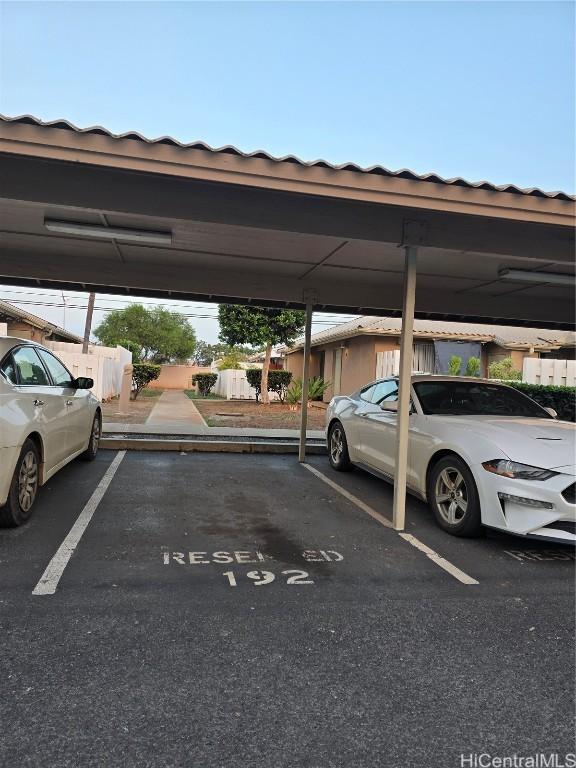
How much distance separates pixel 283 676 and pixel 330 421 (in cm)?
581

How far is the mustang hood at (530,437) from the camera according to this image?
4395mm

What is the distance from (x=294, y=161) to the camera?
4.17 metres

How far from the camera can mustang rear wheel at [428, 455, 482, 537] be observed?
186 inches

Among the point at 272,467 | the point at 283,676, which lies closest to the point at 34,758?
the point at 283,676

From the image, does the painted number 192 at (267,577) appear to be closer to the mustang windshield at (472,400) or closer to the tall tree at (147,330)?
the mustang windshield at (472,400)

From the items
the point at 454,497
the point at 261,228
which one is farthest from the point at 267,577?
the point at 261,228

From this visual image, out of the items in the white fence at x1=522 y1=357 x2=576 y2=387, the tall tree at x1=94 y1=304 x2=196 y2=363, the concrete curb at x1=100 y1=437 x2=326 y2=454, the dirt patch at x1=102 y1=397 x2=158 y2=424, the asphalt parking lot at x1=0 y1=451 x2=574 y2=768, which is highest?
the tall tree at x1=94 y1=304 x2=196 y2=363

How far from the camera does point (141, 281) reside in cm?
851

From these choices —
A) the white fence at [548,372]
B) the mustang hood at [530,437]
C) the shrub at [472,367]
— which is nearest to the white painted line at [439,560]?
the mustang hood at [530,437]

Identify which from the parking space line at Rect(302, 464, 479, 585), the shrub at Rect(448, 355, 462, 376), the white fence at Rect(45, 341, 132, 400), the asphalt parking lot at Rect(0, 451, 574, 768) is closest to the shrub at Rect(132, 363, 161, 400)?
the white fence at Rect(45, 341, 132, 400)

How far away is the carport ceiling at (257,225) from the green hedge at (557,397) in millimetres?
4901

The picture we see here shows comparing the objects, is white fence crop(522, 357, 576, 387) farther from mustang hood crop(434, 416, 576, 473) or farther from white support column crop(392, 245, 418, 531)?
white support column crop(392, 245, 418, 531)

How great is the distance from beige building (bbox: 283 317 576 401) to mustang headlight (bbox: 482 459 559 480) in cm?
1233

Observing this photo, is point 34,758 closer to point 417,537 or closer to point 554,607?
point 554,607
